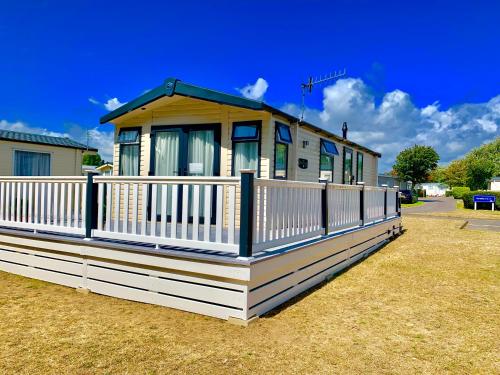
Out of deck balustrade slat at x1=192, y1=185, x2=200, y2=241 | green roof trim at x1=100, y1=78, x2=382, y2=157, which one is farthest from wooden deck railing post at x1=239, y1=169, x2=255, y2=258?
green roof trim at x1=100, y1=78, x2=382, y2=157

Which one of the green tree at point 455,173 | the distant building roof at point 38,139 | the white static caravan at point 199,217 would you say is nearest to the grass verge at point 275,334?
the white static caravan at point 199,217

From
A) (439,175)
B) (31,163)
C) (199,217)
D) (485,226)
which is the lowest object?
(485,226)

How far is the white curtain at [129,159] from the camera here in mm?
7754

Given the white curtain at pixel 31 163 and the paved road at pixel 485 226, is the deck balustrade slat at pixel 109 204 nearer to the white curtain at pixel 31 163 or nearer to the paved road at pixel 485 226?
the white curtain at pixel 31 163

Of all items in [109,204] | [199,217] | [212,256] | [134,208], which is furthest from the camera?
[199,217]

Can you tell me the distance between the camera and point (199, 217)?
16.4ft

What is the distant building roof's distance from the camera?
468 inches

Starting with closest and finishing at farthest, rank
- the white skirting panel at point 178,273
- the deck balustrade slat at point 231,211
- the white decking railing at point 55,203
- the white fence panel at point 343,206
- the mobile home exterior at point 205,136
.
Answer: the deck balustrade slat at point 231,211 < the white skirting panel at point 178,273 < the white decking railing at point 55,203 < the white fence panel at point 343,206 < the mobile home exterior at point 205,136

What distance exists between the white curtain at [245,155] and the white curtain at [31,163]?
9447 millimetres

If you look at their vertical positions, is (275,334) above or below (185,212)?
below

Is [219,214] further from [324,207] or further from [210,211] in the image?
[324,207]

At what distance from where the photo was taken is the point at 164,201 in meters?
3.77

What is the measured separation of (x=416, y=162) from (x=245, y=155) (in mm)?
39858

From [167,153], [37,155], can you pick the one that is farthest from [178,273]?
[37,155]
